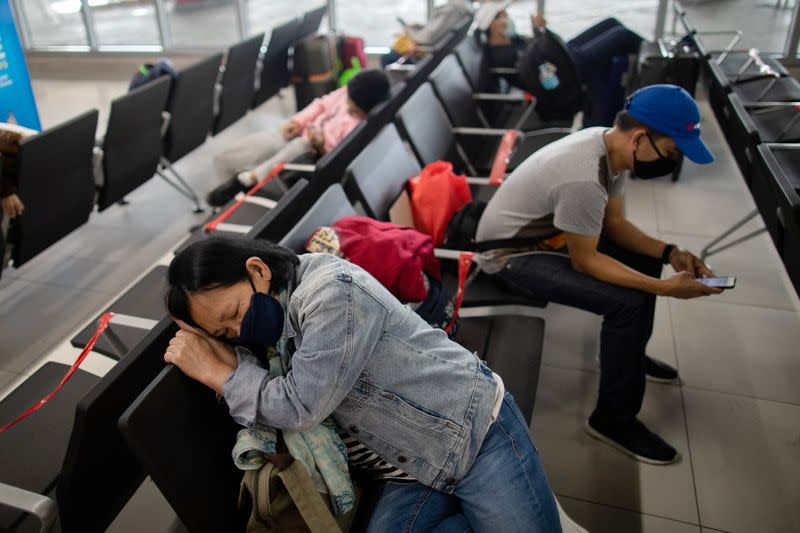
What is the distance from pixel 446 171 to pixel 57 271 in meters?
2.23

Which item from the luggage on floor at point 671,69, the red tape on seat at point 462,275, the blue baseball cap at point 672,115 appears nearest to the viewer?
the blue baseball cap at point 672,115

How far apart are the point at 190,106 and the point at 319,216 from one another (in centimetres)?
232

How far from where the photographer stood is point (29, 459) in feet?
5.22

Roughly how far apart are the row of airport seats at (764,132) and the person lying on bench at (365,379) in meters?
1.12

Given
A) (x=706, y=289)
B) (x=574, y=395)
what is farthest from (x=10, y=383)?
(x=706, y=289)

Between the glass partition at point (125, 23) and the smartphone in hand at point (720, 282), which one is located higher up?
the smartphone in hand at point (720, 282)

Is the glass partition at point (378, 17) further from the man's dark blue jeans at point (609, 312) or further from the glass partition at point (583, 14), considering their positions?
the man's dark blue jeans at point (609, 312)

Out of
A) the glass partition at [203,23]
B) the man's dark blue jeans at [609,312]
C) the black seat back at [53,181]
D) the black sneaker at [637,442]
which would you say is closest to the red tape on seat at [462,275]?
the man's dark blue jeans at [609,312]

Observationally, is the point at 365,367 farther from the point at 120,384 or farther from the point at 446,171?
the point at 446,171

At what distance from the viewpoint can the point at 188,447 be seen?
1225 mm

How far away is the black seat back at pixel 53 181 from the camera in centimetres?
252

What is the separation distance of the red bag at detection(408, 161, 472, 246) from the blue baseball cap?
0.76m

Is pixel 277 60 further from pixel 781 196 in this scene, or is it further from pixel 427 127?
pixel 781 196

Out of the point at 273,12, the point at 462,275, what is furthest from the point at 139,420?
the point at 273,12
